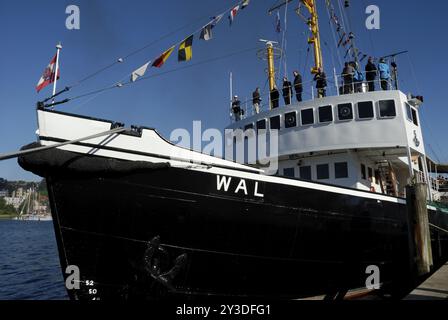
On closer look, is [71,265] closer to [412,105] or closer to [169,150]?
[169,150]

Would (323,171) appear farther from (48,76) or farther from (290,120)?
(48,76)

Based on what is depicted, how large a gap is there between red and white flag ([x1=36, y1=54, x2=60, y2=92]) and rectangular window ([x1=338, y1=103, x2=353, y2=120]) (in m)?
7.92

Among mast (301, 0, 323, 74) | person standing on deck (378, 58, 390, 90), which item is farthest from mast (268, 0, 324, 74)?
person standing on deck (378, 58, 390, 90)

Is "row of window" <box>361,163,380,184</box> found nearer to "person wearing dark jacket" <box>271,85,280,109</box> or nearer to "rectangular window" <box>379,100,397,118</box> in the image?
"rectangular window" <box>379,100,397,118</box>

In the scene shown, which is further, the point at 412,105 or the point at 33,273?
the point at 33,273

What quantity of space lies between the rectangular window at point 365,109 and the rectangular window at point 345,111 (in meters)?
Answer: 0.26

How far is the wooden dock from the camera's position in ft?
24.4

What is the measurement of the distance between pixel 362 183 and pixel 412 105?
324 centimetres

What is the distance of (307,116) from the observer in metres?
11.7

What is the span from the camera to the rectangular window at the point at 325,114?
37.4 feet

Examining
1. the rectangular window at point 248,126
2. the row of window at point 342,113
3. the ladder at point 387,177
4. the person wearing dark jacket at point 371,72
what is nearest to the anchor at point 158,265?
the row of window at point 342,113

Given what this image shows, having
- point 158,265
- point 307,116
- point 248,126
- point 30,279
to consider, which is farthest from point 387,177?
point 30,279
